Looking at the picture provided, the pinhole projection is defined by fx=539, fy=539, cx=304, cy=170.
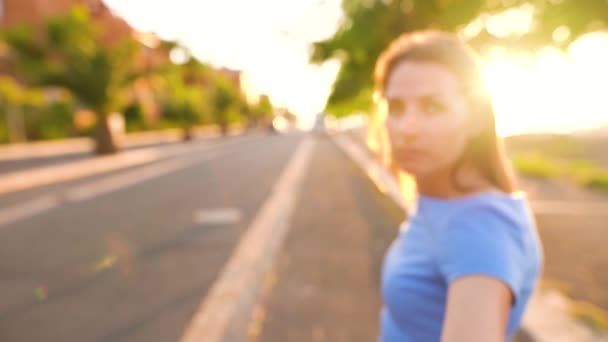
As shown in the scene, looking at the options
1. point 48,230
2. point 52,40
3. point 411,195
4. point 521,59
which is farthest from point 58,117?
point 411,195

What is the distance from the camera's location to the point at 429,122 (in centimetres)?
110

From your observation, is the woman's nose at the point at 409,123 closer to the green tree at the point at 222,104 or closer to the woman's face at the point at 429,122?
the woman's face at the point at 429,122

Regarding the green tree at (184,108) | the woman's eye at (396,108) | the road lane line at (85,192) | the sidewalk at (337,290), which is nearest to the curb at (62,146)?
the green tree at (184,108)

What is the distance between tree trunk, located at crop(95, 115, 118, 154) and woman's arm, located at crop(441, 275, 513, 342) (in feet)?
89.2

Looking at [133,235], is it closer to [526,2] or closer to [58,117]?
[526,2]

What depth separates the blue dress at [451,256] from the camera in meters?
0.99

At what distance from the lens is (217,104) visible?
235 ft

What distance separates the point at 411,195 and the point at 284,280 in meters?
3.60

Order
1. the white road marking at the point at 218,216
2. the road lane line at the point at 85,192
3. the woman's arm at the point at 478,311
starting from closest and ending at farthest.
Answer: the woman's arm at the point at 478,311 < the white road marking at the point at 218,216 < the road lane line at the point at 85,192

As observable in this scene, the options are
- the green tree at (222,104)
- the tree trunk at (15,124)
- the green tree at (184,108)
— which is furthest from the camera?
the green tree at (222,104)

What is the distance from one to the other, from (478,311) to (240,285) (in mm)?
4194

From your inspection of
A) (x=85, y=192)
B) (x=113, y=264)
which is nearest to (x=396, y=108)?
(x=113, y=264)

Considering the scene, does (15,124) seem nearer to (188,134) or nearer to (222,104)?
(188,134)

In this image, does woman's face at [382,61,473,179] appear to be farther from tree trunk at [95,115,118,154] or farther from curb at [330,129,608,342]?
tree trunk at [95,115,118,154]
